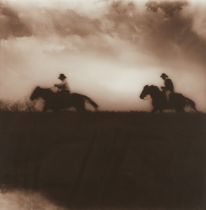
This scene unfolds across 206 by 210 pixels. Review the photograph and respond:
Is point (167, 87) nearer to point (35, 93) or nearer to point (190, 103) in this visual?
point (190, 103)

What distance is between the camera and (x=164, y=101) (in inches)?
127

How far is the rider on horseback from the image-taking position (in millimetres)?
3207

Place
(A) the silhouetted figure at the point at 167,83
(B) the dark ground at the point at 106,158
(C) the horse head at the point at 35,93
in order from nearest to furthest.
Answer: (B) the dark ground at the point at 106,158 < (C) the horse head at the point at 35,93 < (A) the silhouetted figure at the point at 167,83

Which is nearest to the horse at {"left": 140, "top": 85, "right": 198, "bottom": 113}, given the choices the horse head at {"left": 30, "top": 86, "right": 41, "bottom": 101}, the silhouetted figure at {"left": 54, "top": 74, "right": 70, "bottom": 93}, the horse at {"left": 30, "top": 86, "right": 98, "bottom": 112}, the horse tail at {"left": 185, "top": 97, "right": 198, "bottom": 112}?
the horse tail at {"left": 185, "top": 97, "right": 198, "bottom": 112}

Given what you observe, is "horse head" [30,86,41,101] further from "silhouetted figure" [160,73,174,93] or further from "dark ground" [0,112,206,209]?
"silhouetted figure" [160,73,174,93]

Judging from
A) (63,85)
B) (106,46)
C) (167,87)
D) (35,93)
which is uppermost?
(106,46)

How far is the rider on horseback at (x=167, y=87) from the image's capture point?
3.21m

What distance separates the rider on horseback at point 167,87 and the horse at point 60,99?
56 centimetres

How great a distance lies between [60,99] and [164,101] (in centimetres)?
81

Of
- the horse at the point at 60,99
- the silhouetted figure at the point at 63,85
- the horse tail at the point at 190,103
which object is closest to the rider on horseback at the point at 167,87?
the horse tail at the point at 190,103

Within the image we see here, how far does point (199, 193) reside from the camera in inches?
121

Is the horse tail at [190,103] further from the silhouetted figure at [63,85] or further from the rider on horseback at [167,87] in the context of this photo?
the silhouetted figure at [63,85]

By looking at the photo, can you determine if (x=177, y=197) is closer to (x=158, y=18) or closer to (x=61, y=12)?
(x=158, y=18)

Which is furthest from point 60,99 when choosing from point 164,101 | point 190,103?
point 190,103
